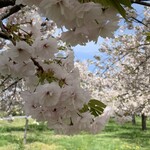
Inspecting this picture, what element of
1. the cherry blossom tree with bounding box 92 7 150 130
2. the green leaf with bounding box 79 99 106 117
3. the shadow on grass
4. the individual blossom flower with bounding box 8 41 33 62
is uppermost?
the cherry blossom tree with bounding box 92 7 150 130

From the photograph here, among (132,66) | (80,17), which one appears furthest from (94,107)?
(132,66)

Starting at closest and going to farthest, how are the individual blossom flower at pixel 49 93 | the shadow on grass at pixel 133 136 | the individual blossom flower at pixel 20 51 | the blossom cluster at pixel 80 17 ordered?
the blossom cluster at pixel 80 17 → the individual blossom flower at pixel 49 93 → the individual blossom flower at pixel 20 51 → the shadow on grass at pixel 133 136

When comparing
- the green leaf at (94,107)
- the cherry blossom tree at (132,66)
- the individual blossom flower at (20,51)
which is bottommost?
the green leaf at (94,107)

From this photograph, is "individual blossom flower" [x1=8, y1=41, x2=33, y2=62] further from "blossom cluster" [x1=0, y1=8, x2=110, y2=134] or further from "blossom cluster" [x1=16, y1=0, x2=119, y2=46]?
"blossom cluster" [x1=16, y1=0, x2=119, y2=46]

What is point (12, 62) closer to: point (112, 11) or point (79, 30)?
point (79, 30)

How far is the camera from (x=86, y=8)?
3.46 feet

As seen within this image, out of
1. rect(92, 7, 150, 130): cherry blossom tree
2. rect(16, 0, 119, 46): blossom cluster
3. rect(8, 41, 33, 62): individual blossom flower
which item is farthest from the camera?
rect(92, 7, 150, 130): cherry blossom tree

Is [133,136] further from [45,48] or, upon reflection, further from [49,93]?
[49,93]

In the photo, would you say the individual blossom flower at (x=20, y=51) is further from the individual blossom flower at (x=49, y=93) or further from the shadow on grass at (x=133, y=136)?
the shadow on grass at (x=133, y=136)

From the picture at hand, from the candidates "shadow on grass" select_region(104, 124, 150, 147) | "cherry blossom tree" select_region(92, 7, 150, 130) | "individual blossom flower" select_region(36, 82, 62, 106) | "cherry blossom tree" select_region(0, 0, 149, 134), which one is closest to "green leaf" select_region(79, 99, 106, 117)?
"cherry blossom tree" select_region(0, 0, 149, 134)

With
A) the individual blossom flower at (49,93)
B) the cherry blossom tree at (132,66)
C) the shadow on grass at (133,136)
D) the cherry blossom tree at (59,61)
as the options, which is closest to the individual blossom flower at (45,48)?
the cherry blossom tree at (59,61)

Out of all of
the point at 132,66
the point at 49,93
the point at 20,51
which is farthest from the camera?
the point at 132,66

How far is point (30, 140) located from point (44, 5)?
1673cm

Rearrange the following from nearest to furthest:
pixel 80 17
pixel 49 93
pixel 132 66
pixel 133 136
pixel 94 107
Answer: pixel 80 17
pixel 49 93
pixel 94 107
pixel 132 66
pixel 133 136
